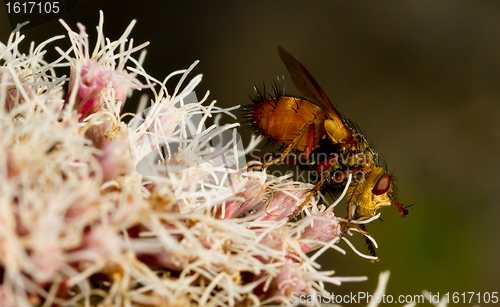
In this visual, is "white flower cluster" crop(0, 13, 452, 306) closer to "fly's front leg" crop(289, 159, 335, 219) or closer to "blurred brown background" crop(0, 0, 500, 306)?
"fly's front leg" crop(289, 159, 335, 219)

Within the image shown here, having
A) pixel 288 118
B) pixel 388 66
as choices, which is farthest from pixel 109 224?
pixel 388 66

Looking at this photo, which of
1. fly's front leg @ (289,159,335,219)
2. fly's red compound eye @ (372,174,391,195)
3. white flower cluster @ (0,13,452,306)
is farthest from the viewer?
fly's red compound eye @ (372,174,391,195)

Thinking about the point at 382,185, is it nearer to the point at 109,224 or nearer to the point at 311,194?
the point at 311,194

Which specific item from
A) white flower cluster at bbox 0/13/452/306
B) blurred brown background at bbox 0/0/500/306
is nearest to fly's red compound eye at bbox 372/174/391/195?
white flower cluster at bbox 0/13/452/306

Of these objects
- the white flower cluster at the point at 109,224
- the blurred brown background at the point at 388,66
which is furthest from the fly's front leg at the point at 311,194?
the blurred brown background at the point at 388,66

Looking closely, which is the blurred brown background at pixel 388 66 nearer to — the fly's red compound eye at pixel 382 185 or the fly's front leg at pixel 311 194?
the fly's red compound eye at pixel 382 185

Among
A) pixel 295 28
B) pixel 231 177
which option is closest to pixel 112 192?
pixel 231 177
